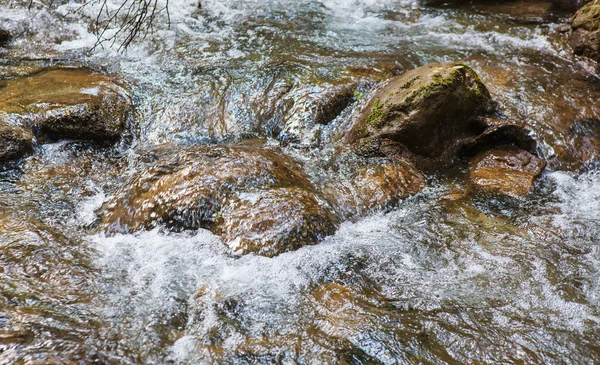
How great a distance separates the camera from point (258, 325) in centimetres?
328

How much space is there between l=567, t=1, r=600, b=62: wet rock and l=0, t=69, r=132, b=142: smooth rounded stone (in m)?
7.45

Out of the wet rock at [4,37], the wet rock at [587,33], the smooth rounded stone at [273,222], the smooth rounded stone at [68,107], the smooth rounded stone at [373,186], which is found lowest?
the smooth rounded stone at [373,186]

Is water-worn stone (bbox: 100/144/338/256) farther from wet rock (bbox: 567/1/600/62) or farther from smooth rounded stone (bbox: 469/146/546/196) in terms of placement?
wet rock (bbox: 567/1/600/62)

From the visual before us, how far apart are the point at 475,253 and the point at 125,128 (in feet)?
14.8

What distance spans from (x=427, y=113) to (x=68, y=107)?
4.51 meters

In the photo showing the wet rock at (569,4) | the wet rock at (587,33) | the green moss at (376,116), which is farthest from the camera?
the wet rock at (569,4)

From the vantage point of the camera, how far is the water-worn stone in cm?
405

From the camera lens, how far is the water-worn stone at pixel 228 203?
405cm

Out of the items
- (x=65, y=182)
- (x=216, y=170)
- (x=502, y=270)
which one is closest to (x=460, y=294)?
(x=502, y=270)

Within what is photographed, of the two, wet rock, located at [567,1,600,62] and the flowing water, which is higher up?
wet rock, located at [567,1,600,62]

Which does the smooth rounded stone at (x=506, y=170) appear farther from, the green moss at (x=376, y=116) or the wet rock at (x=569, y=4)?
the wet rock at (x=569, y=4)

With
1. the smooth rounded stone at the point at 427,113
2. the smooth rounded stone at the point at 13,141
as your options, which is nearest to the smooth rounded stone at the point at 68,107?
the smooth rounded stone at the point at 13,141

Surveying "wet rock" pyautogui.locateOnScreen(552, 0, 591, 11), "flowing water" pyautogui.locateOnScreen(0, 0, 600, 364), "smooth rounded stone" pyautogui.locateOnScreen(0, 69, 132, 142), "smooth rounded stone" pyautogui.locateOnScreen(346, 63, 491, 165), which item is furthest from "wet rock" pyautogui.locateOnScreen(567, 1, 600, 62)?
"smooth rounded stone" pyautogui.locateOnScreen(0, 69, 132, 142)

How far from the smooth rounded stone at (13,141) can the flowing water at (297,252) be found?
13 centimetres
